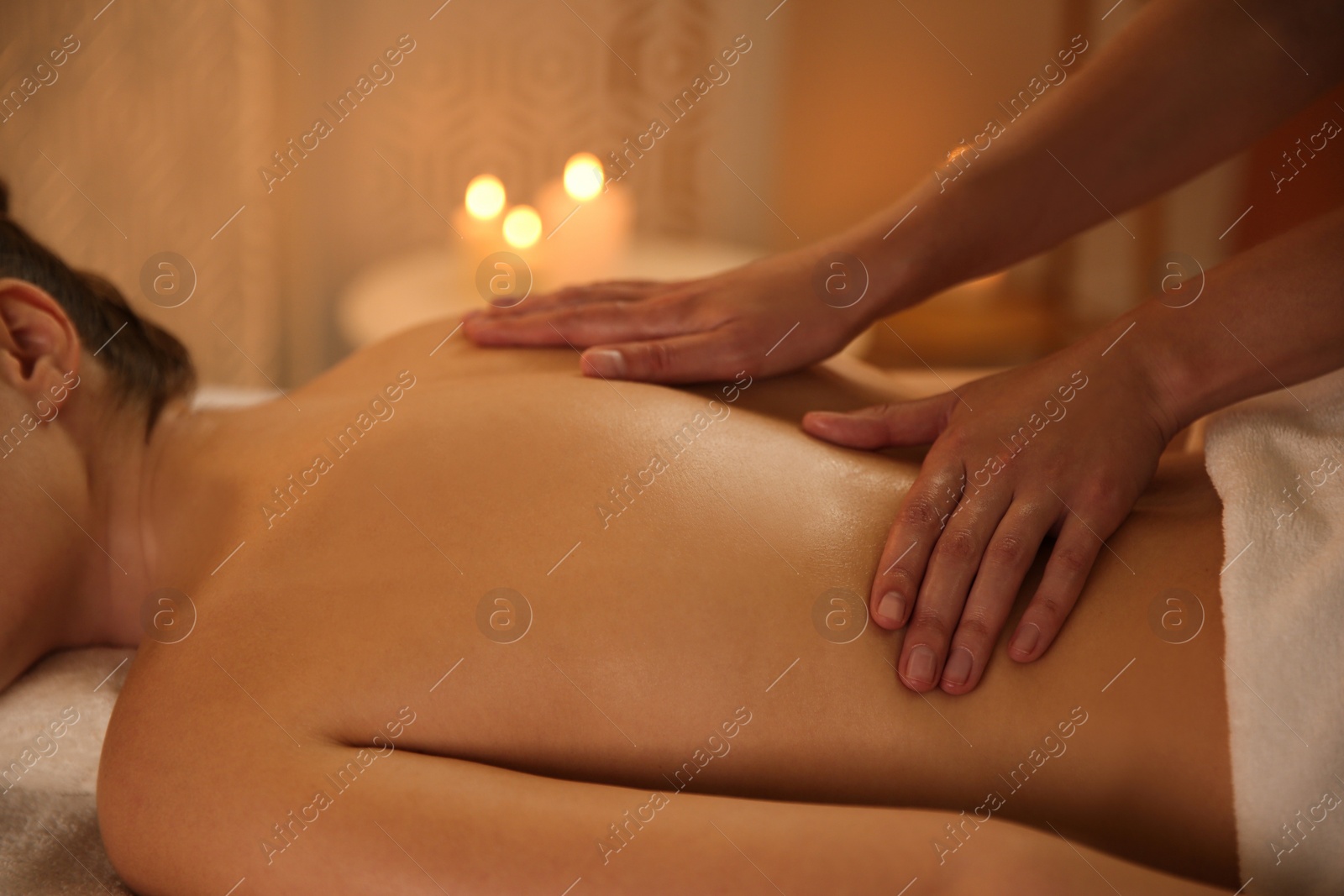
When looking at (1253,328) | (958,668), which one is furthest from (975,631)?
(1253,328)

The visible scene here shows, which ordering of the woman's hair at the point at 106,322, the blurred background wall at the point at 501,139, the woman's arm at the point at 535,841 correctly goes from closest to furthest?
1. the woman's arm at the point at 535,841
2. the woman's hair at the point at 106,322
3. the blurred background wall at the point at 501,139

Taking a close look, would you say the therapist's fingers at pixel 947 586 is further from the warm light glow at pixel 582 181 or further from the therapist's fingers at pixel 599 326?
the warm light glow at pixel 582 181

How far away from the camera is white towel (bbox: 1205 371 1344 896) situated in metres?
0.61

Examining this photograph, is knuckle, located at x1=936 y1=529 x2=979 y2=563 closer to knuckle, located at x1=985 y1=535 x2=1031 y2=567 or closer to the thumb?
knuckle, located at x1=985 y1=535 x2=1031 y2=567

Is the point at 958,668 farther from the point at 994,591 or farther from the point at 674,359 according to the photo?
the point at 674,359

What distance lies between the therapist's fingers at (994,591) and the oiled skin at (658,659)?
0.06ft

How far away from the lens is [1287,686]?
623mm

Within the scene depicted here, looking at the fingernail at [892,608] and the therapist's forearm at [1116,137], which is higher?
the therapist's forearm at [1116,137]

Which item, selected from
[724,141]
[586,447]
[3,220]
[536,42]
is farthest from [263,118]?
[586,447]

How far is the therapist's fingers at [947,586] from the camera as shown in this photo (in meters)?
0.69

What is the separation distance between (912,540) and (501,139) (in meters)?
2.08

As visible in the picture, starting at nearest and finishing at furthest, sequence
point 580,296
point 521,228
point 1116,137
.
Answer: point 1116,137 → point 580,296 → point 521,228

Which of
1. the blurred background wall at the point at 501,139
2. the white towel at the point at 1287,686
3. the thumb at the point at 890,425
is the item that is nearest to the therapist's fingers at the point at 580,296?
the thumb at the point at 890,425

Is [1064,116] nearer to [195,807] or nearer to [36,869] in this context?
[195,807]
